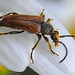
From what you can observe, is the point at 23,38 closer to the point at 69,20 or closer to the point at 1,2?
the point at 1,2

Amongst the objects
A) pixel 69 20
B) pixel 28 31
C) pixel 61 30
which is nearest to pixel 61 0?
pixel 69 20

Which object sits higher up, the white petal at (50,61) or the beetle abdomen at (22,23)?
the beetle abdomen at (22,23)

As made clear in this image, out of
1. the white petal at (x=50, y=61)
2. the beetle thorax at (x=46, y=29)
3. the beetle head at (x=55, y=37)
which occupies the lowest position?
the white petal at (x=50, y=61)

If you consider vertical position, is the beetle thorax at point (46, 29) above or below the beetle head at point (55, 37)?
above

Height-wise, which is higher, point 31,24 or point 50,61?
point 31,24

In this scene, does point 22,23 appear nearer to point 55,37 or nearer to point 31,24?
point 31,24

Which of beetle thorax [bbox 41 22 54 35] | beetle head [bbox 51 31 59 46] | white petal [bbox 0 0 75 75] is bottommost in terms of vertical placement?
white petal [bbox 0 0 75 75]

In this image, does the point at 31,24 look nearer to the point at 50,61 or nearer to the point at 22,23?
the point at 22,23

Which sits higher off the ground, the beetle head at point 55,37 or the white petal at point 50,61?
the beetle head at point 55,37

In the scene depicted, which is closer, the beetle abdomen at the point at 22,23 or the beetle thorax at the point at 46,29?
the beetle abdomen at the point at 22,23

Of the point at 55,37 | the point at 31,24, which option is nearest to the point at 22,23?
the point at 31,24
